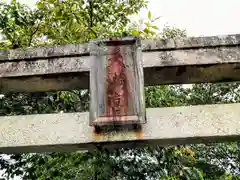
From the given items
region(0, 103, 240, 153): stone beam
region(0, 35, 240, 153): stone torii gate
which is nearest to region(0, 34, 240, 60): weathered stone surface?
region(0, 35, 240, 153): stone torii gate

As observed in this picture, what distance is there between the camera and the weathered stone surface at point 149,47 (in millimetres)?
2172

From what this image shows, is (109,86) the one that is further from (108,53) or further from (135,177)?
(135,177)

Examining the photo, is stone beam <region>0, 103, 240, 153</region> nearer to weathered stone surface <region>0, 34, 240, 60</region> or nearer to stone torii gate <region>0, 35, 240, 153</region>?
stone torii gate <region>0, 35, 240, 153</region>

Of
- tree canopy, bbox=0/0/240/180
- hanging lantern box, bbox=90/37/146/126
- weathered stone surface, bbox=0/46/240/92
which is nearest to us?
hanging lantern box, bbox=90/37/146/126

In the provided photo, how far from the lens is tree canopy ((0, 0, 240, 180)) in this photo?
3.41m

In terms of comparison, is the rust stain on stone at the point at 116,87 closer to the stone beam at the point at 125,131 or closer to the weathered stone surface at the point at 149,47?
the stone beam at the point at 125,131

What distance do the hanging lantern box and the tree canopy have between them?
2.42 feet

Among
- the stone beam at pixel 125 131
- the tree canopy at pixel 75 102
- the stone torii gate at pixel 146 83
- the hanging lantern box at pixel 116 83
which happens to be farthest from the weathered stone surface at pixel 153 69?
→ the tree canopy at pixel 75 102

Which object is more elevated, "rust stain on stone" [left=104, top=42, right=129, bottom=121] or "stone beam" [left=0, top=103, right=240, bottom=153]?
"rust stain on stone" [left=104, top=42, right=129, bottom=121]

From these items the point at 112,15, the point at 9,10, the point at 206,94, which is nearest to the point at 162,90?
the point at 112,15

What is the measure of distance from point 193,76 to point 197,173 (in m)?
2.04

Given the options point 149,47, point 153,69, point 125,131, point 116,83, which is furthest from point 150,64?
point 125,131

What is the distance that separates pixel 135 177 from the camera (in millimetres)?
3494

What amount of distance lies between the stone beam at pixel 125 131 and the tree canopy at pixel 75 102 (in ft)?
3.23
